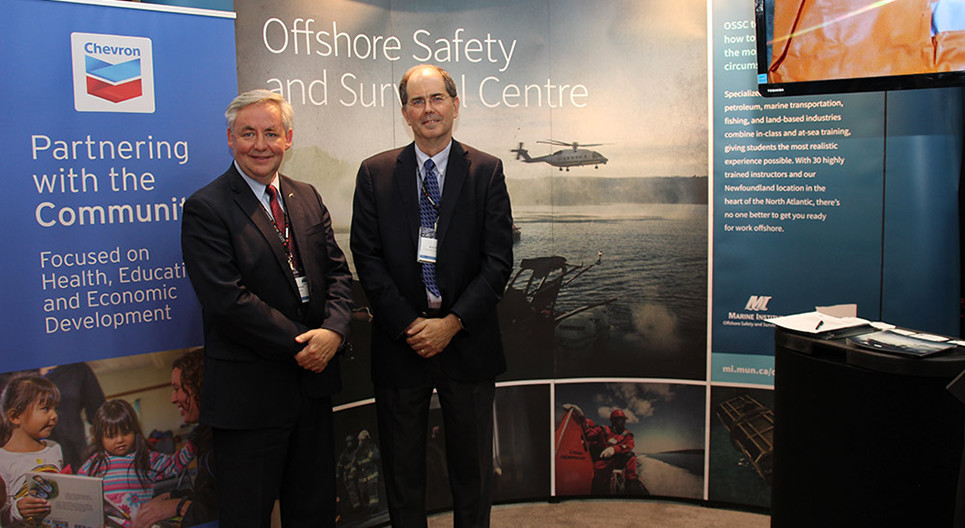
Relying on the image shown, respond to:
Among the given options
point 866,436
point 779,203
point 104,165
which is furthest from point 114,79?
point 779,203

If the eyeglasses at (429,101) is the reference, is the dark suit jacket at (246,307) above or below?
below

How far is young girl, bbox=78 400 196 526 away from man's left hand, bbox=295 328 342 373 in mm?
694

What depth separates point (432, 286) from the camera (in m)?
2.52

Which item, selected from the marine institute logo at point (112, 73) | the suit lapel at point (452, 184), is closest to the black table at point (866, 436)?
the suit lapel at point (452, 184)

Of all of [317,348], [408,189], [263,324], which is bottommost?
[317,348]

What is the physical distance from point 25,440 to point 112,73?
1297 millimetres

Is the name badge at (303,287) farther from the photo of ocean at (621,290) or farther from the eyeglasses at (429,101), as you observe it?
the photo of ocean at (621,290)

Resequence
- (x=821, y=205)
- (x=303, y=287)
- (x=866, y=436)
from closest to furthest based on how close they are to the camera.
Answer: (x=866, y=436), (x=303, y=287), (x=821, y=205)

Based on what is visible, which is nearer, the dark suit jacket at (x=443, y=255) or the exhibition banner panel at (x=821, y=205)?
the dark suit jacket at (x=443, y=255)

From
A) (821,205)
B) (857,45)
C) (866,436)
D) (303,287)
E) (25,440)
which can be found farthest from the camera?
(821,205)

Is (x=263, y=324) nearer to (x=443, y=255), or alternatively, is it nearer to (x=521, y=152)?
(x=443, y=255)

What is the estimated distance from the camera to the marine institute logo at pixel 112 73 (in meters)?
2.24

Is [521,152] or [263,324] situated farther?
[521,152]

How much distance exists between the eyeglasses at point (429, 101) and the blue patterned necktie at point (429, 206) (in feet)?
0.70
